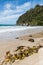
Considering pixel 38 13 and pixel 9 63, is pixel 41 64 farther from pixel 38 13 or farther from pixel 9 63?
pixel 38 13

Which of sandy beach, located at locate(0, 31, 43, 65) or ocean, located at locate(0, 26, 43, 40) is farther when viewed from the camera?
ocean, located at locate(0, 26, 43, 40)

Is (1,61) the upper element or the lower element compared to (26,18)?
upper

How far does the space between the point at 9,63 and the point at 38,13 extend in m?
110

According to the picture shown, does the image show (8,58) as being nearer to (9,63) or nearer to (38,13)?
(9,63)

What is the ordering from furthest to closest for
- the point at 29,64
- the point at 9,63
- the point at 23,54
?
the point at 23,54
the point at 9,63
the point at 29,64

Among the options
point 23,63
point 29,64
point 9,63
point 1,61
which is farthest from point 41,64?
point 1,61

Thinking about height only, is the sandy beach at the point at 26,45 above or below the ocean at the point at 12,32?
above

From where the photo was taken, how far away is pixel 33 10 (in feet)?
397

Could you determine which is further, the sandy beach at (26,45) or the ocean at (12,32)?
the ocean at (12,32)

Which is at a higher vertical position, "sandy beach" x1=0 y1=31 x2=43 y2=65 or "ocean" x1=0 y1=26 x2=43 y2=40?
"sandy beach" x1=0 y1=31 x2=43 y2=65

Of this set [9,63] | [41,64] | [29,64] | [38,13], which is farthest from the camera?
[38,13]

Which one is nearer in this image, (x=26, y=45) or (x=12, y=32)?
(x=26, y=45)

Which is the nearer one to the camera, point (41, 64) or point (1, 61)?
point (41, 64)

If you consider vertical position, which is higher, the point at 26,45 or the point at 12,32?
the point at 26,45
